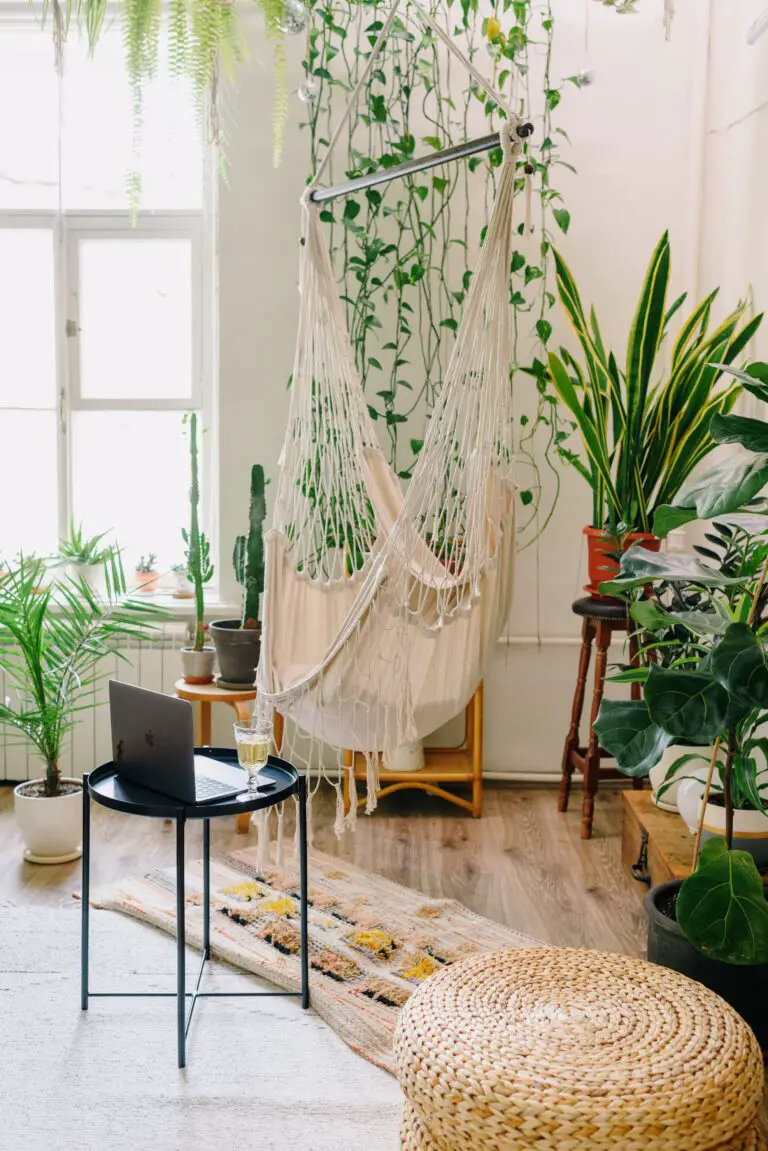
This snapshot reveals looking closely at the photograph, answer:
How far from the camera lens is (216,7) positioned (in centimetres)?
165

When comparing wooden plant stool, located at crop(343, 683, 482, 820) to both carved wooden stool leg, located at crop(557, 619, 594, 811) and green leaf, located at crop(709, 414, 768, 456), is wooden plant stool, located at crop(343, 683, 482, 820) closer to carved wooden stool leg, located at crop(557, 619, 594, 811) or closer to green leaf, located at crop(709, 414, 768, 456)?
carved wooden stool leg, located at crop(557, 619, 594, 811)

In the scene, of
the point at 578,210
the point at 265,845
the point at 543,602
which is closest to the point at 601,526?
the point at 543,602

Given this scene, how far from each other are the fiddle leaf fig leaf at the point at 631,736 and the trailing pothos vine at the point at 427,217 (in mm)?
1502

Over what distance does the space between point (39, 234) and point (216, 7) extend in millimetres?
2107

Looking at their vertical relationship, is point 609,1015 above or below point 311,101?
below

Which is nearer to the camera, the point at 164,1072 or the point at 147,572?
the point at 164,1072

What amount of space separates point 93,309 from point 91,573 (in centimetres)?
85

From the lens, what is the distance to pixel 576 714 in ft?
10.4

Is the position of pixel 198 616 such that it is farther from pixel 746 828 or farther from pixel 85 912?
pixel 746 828

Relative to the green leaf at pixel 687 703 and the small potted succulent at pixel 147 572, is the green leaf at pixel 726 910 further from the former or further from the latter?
the small potted succulent at pixel 147 572

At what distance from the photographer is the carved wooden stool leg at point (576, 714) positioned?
308cm

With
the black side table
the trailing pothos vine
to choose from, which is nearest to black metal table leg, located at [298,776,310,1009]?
the black side table

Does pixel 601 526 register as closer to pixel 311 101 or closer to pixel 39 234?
pixel 311 101

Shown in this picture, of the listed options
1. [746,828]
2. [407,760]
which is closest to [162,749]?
[746,828]
